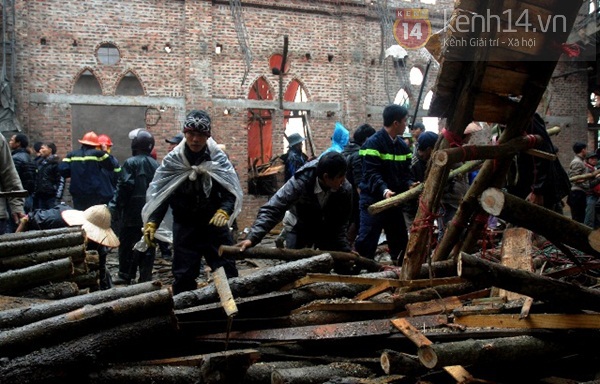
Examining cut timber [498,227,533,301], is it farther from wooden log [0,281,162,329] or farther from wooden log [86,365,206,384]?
wooden log [0,281,162,329]

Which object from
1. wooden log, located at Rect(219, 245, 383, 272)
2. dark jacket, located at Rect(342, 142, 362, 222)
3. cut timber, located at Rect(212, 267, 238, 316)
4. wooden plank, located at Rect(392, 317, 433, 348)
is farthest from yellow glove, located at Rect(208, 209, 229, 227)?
dark jacket, located at Rect(342, 142, 362, 222)

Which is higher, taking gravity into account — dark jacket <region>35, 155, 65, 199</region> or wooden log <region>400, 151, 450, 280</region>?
wooden log <region>400, 151, 450, 280</region>

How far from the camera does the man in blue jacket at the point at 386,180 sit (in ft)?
22.5

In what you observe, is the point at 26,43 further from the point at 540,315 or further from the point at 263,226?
the point at 540,315

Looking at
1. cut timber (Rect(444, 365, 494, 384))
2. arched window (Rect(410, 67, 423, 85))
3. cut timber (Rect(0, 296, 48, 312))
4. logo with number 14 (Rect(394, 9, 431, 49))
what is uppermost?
logo with number 14 (Rect(394, 9, 431, 49))

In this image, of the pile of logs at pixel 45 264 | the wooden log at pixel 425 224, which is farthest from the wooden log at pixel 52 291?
the wooden log at pixel 425 224

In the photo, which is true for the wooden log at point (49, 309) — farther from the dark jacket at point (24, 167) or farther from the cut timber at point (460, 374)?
the dark jacket at point (24, 167)

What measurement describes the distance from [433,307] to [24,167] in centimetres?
875

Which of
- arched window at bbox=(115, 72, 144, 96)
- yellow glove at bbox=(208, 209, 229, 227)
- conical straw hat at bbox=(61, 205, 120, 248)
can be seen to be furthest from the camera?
arched window at bbox=(115, 72, 144, 96)

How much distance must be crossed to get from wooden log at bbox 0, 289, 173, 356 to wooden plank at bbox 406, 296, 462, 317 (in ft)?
5.02

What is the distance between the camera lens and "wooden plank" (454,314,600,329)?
292 centimetres

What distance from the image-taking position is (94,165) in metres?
10.0

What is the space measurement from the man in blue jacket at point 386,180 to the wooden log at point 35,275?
343 centimetres

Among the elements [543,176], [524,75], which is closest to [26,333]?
[524,75]
